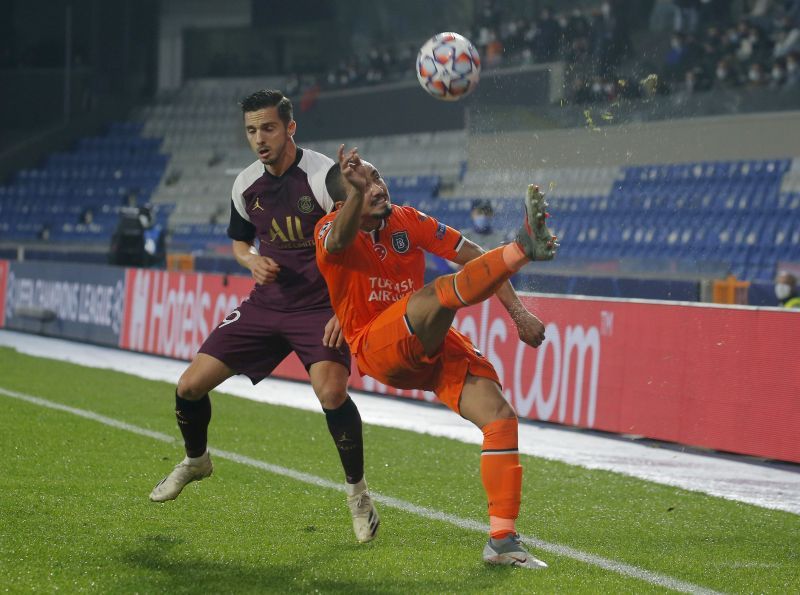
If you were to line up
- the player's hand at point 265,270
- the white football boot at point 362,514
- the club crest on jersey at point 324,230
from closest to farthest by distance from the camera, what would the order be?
the club crest on jersey at point 324,230 → the white football boot at point 362,514 → the player's hand at point 265,270

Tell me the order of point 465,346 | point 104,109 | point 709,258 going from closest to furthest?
point 465,346
point 709,258
point 104,109

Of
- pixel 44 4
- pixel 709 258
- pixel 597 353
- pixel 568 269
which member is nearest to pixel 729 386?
pixel 597 353

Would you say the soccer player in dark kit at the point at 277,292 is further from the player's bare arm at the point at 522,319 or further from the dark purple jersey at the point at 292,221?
the player's bare arm at the point at 522,319

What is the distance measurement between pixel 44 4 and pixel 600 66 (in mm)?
22944

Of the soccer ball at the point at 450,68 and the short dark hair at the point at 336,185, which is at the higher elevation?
the soccer ball at the point at 450,68

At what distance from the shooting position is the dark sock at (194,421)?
5762 millimetres

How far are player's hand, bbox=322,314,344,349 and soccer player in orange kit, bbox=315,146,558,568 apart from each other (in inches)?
5.7

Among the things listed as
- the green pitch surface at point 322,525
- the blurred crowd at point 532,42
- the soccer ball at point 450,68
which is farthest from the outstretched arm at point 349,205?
the blurred crowd at point 532,42

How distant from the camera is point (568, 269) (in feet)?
50.8

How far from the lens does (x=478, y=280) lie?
4.62 m

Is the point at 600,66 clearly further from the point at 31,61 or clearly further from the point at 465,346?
the point at 31,61

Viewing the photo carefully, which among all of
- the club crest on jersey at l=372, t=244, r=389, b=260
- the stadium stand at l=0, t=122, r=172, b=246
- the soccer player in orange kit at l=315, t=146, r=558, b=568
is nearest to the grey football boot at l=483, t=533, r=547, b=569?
the soccer player in orange kit at l=315, t=146, r=558, b=568

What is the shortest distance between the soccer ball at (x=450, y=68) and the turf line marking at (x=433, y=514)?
96.3 inches

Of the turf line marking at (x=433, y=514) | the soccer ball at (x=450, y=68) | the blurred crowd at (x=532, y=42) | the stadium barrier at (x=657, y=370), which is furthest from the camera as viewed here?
the blurred crowd at (x=532, y=42)
